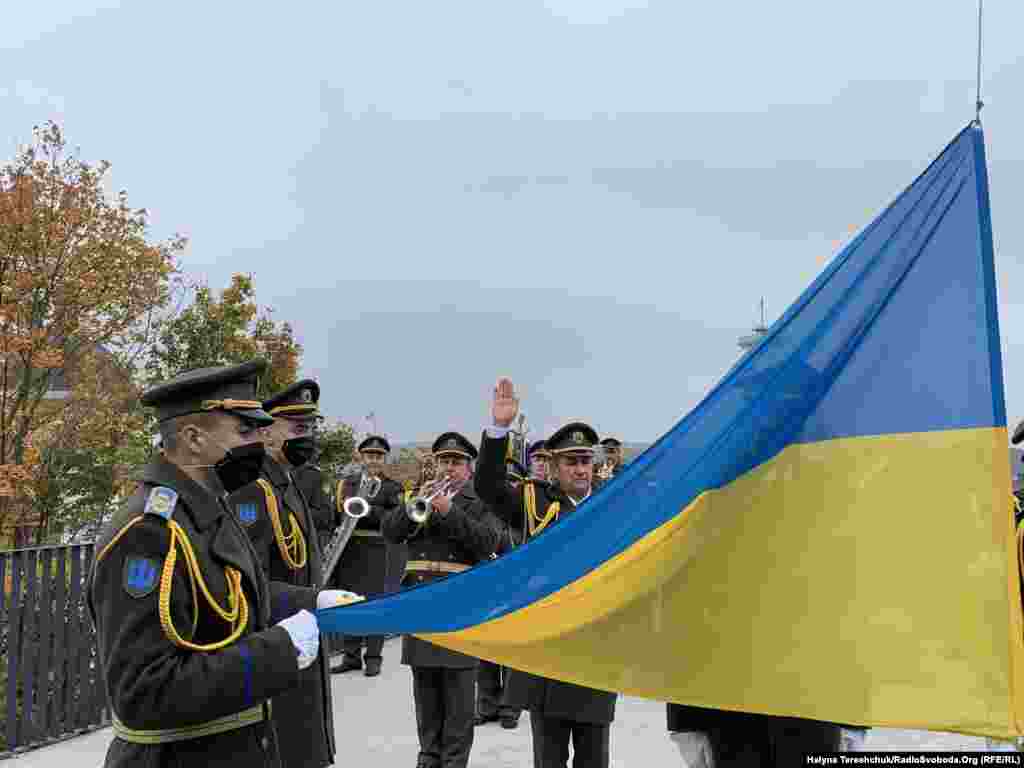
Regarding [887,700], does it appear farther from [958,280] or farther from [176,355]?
[176,355]

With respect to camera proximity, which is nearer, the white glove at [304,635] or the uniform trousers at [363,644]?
the white glove at [304,635]

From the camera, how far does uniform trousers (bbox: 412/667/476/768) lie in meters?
6.07

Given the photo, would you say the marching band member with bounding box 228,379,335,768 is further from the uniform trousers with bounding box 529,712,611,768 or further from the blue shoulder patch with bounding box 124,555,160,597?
the uniform trousers with bounding box 529,712,611,768

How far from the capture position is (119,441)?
14383 mm

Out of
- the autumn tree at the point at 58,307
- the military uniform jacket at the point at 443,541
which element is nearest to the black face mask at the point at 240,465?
the military uniform jacket at the point at 443,541

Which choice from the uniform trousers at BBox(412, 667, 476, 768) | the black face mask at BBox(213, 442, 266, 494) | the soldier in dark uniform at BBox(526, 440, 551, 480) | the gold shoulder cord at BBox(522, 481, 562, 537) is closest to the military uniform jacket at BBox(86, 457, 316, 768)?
the black face mask at BBox(213, 442, 266, 494)

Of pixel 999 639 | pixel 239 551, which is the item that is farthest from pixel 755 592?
pixel 239 551

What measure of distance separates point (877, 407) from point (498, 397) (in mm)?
2168

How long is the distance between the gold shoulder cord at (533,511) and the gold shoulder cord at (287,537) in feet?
5.95

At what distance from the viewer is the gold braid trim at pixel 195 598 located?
2.63 metres

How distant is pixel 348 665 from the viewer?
988 cm

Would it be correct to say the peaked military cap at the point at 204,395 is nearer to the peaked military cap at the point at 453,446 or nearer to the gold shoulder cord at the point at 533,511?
the gold shoulder cord at the point at 533,511

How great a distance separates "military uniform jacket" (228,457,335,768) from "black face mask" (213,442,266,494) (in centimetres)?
48

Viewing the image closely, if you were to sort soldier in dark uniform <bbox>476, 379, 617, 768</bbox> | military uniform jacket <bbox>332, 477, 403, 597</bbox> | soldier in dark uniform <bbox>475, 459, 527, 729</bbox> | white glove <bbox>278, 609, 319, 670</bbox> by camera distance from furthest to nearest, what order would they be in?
military uniform jacket <bbox>332, 477, 403, 597</bbox> < soldier in dark uniform <bbox>475, 459, 527, 729</bbox> < soldier in dark uniform <bbox>476, 379, 617, 768</bbox> < white glove <bbox>278, 609, 319, 670</bbox>
